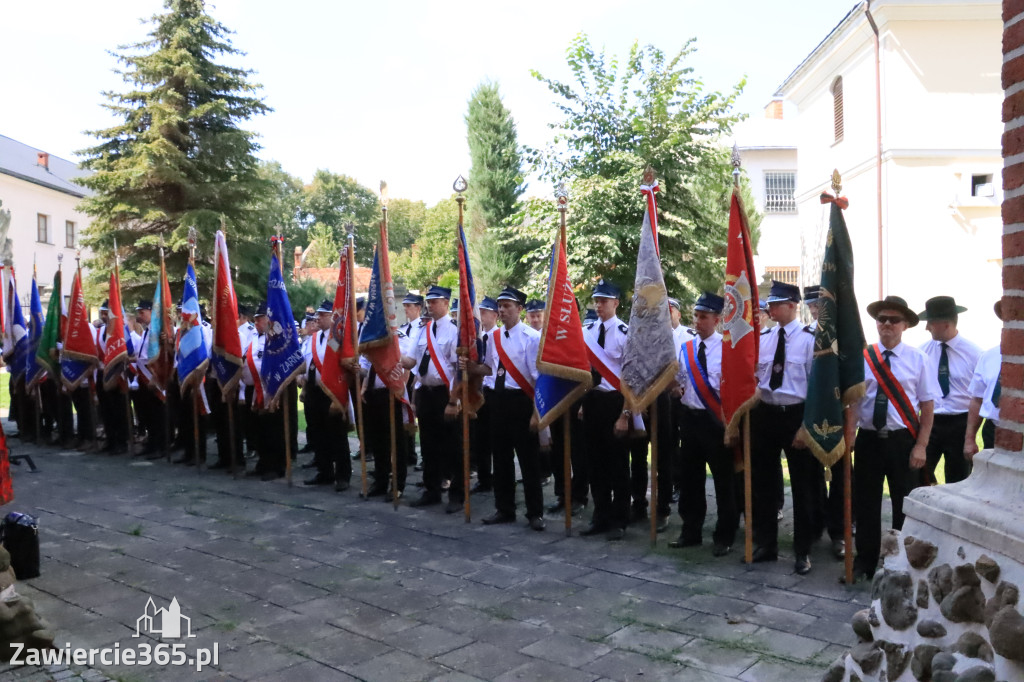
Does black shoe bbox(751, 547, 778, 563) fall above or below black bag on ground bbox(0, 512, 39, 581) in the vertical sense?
below

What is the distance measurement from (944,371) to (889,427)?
95 cm

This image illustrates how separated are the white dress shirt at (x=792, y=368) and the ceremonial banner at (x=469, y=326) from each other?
8.50 ft

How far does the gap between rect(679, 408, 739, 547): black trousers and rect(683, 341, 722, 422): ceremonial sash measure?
0.24 feet

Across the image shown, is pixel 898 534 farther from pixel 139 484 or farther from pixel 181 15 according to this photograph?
pixel 181 15

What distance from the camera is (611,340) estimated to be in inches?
278

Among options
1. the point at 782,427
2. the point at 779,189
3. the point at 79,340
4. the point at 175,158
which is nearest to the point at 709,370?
the point at 782,427

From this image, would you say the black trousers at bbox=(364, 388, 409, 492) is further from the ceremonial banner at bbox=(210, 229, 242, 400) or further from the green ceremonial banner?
the green ceremonial banner

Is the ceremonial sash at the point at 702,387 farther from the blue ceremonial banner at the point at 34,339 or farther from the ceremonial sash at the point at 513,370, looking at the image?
the blue ceremonial banner at the point at 34,339

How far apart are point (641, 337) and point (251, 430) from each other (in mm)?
6400

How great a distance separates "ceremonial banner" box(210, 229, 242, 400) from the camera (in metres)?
9.62

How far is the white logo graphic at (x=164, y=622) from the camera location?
484 cm

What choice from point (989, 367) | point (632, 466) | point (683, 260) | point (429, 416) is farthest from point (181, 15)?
point (989, 367)

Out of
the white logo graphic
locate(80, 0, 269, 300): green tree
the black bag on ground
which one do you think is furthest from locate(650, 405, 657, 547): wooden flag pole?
locate(80, 0, 269, 300): green tree

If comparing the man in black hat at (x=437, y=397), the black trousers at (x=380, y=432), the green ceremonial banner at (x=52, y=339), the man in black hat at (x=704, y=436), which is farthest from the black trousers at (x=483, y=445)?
the green ceremonial banner at (x=52, y=339)
